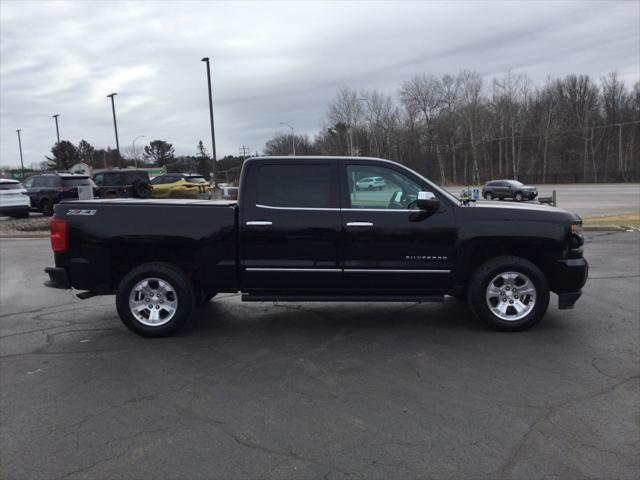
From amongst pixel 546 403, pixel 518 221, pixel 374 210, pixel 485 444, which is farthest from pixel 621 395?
pixel 374 210

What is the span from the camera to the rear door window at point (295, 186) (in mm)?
5715

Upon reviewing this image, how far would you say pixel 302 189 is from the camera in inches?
227

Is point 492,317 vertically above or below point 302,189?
below

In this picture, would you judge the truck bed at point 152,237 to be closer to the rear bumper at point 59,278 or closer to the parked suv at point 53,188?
the rear bumper at point 59,278

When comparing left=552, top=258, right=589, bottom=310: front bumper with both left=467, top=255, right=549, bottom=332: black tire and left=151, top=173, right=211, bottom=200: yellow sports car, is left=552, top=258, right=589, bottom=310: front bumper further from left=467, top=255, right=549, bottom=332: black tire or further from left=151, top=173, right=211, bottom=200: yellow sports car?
left=151, top=173, right=211, bottom=200: yellow sports car

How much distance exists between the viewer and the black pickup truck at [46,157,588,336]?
18.4 ft

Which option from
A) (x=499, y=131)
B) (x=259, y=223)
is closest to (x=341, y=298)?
(x=259, y=223)

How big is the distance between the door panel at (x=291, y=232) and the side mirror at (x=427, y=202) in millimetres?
878

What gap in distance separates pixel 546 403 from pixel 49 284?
5252 mm

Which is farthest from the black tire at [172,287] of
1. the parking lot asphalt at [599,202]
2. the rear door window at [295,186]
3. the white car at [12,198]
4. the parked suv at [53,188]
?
the parking lot asphalt at [599,202]

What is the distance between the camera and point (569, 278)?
18.5 ft

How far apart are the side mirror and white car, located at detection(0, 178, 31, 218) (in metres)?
19.9

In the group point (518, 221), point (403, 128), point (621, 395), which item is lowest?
point (621, 395)

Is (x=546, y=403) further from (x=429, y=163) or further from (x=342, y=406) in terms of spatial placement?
(x=429, y=163)
